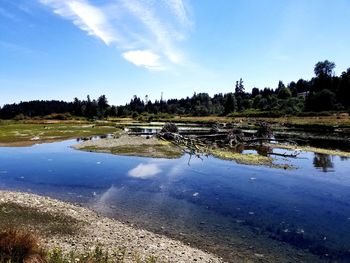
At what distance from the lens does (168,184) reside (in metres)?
33.6

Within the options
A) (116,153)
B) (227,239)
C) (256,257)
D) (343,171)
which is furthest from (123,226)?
(116,153)

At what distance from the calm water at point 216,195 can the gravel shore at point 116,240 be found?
4.44ft

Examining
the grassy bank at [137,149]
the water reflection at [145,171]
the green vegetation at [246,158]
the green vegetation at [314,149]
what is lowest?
the water reflection at [145,171]

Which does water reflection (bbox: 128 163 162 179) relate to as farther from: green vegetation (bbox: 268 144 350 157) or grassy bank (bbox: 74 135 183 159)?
green vegetation (bbox: 268 144 350 157)

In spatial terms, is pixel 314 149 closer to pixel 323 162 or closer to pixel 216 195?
pixel 323 162

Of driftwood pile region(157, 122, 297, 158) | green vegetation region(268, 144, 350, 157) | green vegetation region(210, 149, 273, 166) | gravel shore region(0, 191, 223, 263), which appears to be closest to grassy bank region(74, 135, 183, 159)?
driftwood pile region(157, 122, 297, 158)

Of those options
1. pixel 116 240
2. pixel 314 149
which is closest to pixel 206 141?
pixel 314 149

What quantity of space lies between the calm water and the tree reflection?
13 centimetres

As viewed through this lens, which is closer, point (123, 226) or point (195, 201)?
point (123, 226)

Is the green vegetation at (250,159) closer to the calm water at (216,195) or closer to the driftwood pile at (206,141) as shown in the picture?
the calm water at (216,195)

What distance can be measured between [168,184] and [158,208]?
315 inches

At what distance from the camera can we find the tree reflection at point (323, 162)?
140 feet

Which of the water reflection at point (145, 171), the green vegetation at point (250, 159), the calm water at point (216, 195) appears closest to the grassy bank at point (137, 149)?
the calm water at point (216, 195)

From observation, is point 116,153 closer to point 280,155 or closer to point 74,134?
point 280,155
